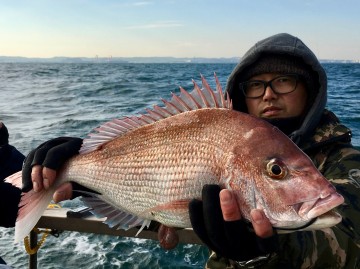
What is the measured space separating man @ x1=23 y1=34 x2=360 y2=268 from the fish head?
3.3 inches

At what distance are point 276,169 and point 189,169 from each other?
20.0 inches

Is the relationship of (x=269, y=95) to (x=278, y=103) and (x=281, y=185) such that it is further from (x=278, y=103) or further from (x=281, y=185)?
(x=281, y=185)

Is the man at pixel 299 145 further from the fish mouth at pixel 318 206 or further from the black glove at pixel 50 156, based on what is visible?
the fish mouth at pixel 318 206

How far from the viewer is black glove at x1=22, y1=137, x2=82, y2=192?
2908 millimetres

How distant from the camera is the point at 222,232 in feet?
7.29

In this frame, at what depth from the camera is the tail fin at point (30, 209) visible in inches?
114

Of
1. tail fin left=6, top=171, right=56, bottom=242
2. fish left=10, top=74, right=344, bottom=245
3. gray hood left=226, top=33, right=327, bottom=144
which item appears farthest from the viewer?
gray hood left=226, top=33, right=327, bottom=144

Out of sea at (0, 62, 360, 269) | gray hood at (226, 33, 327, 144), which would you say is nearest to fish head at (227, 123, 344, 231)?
gray hood at (226, 33, 327, 144)

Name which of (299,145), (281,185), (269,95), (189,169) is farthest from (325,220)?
(269,95)

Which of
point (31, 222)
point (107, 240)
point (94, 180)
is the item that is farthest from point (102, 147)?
point (107, 240)

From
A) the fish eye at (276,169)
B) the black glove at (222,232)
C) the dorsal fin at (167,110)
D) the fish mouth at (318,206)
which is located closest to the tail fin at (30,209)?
the dorsal fin at (167,110)

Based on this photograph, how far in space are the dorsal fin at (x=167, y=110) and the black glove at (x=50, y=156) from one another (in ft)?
0.32

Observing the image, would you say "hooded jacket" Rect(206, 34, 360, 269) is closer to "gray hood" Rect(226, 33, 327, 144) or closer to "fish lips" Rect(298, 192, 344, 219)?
"gray hood" Rect(226, 33, 327, 144)

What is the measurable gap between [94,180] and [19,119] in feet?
56.7
